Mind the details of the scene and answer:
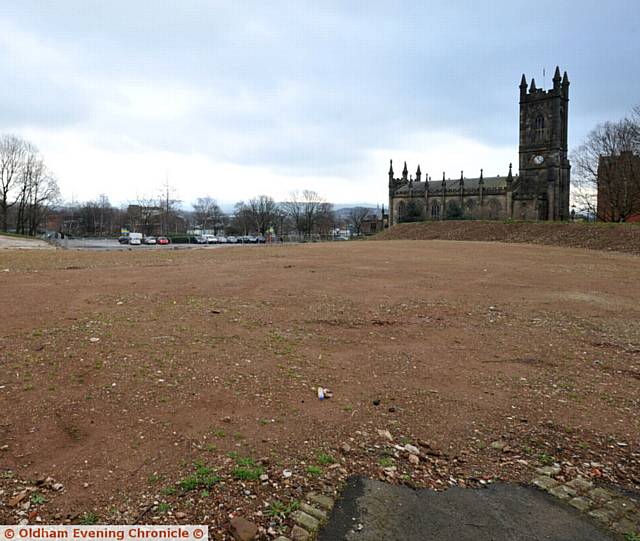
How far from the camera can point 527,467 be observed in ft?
13.3

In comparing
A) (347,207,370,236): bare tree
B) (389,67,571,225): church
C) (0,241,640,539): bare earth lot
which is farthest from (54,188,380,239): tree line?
(0,241,640,539): bare earth lot

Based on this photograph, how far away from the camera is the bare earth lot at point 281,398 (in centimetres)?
367

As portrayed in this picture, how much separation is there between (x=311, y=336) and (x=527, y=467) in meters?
4.17

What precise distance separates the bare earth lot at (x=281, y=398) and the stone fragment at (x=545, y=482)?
0.10 meters

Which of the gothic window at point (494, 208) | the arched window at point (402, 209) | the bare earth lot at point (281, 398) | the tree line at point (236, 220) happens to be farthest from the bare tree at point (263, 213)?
the bare earth lot at point (281, 398)

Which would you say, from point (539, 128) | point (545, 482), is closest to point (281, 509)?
point (545, 482)

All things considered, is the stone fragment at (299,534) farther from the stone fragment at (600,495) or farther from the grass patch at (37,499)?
the stone fragment at (600,495)

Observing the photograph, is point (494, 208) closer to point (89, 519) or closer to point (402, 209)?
point (402, 209)

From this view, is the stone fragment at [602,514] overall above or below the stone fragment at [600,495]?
below

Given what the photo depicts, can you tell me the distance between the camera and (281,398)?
5.22 meters

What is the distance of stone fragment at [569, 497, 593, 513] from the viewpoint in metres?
3.51

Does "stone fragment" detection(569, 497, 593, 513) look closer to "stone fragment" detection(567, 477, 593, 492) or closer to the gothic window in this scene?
"stone fragment" detection(567, 477, 593, 492)

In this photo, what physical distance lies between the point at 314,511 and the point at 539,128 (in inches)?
3168

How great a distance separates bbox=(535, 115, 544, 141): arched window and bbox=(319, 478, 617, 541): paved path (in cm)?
7869
